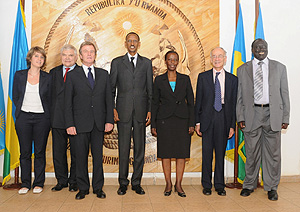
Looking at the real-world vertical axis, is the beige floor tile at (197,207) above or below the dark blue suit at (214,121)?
below

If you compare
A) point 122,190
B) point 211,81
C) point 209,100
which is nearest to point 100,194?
point 122,190

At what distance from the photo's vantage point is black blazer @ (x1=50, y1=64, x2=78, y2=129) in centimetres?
363

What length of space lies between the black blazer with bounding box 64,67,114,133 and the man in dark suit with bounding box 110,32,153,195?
0.30 meters

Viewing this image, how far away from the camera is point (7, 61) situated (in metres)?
4.25

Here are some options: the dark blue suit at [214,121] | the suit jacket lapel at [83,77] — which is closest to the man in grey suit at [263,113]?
the dark blue suit at [214,121]

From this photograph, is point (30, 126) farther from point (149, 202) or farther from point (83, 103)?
point (149, 202)

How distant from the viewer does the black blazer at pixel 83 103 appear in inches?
131

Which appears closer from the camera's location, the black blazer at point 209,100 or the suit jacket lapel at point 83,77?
the suit jacket lapel at point 83,77

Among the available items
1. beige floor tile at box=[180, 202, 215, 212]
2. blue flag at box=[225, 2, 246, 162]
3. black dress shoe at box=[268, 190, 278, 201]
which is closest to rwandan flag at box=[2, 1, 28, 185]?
beige floor tile at box=[180, 202, 215, 212]

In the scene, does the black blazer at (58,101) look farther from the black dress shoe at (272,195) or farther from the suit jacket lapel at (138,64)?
the black dress shoe at (272,195)

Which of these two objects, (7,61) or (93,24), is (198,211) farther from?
(7,61)

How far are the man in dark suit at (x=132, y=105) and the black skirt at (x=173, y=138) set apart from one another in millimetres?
264

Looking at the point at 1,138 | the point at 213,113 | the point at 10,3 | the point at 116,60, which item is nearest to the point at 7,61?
the point at 10,3

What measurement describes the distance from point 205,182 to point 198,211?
77 centimetres
